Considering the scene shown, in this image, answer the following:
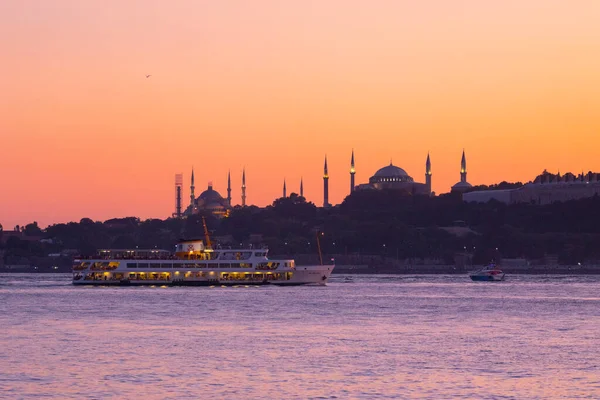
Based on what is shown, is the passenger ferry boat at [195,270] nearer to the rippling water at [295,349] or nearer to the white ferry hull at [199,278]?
the white ferry hull at [199,278]

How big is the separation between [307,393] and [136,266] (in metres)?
91.1

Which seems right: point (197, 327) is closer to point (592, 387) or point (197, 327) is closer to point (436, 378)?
point (436, 378)

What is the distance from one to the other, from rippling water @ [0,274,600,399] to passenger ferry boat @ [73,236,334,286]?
28706 mm

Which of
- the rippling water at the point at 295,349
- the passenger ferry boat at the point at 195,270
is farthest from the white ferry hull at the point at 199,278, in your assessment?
the rippling water at the point at 295,349

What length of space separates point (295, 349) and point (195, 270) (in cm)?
7403

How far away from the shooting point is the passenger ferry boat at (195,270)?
13650 centimetres

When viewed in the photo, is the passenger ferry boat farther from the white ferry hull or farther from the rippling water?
the rippling water

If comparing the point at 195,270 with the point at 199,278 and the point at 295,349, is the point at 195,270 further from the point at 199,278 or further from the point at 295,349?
the point at 295,349

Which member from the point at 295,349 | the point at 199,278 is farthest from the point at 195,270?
the point at 295,349

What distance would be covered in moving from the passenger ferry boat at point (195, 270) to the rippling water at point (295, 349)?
2871 centimetres

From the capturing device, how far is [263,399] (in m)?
47.3

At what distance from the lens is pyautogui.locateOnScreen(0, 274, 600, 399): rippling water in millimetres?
50031

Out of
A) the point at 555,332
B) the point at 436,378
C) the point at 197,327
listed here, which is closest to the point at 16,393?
the point at 436,378

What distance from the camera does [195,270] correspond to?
137 m
